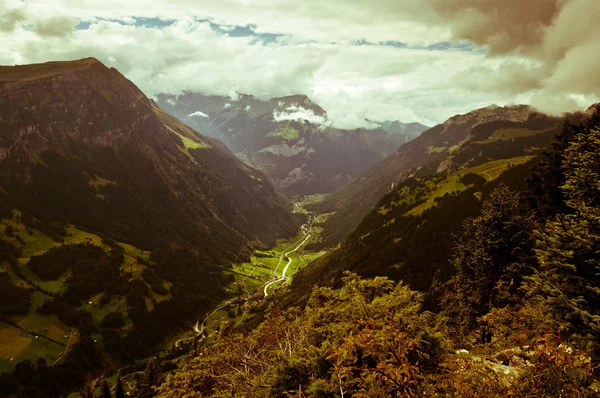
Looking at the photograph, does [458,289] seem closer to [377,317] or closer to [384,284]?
[384,284]

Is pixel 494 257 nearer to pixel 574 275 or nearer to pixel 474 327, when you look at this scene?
pixel 474 327

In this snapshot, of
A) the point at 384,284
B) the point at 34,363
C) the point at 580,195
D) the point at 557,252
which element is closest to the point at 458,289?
the point at 384,284

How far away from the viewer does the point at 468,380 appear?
1383 cm

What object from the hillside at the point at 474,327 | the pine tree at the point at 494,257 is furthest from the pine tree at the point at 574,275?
the pine tree at the point at 494,257

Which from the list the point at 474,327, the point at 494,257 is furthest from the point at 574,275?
the point at 474,327

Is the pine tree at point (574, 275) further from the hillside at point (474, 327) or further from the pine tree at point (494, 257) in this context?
the pine tree at point (494, 257)

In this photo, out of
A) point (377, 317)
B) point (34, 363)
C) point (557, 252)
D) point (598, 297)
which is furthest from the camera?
point (34, 363)

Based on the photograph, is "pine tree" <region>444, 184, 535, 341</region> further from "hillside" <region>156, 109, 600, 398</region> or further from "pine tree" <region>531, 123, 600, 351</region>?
"pine tree" <region>531, 123, 600, 351</region>

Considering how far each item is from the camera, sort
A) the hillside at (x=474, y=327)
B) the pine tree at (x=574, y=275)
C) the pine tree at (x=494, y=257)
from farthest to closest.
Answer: the pine tree at (x=494, y=257), the pine tree at (x=574, y=275), the hillside at (x=474, y=327)

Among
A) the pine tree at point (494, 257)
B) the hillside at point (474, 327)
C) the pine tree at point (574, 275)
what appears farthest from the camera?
the pine tree at point (494, 257)

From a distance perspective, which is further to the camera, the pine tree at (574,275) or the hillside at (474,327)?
the pine tree at (574,275)

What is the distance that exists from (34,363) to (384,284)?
802ft

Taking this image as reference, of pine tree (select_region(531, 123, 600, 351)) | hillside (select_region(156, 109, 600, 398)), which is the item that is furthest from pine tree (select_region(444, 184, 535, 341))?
pine tree (select_region(531, 123, 600, 351))

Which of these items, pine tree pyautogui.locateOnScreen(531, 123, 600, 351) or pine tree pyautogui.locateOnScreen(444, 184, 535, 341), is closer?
pine tree pyautogui.locateOnScreen(531, 123, 600, 351)
